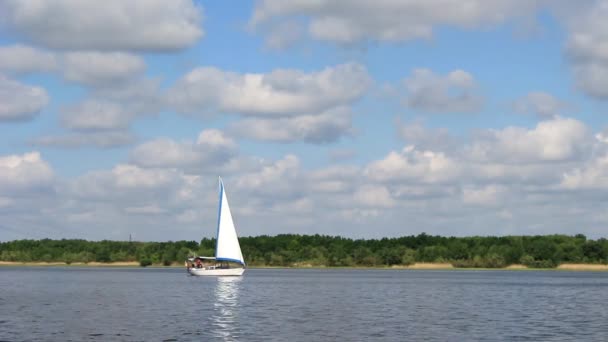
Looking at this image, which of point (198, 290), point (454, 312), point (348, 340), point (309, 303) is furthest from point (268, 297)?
point (348, 340)

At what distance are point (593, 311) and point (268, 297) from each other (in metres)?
39.4

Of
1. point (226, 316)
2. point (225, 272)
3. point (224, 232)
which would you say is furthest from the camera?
point (225, 272)

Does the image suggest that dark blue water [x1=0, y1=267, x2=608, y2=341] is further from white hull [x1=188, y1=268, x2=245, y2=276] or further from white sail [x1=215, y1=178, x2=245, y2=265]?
white hull [x1=188, y1=268, x2=245, y2=276]

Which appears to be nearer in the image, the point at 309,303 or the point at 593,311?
the point at 593,311

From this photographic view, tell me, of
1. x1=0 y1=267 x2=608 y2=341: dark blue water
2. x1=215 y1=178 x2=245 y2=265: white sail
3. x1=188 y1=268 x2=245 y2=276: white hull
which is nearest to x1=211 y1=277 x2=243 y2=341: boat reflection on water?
x1=0 y1=267 x2=608 y2=341: dark blue water

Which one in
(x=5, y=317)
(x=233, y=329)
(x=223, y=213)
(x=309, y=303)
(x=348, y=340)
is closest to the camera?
(x=348, y=340)

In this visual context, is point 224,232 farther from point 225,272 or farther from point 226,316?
point 226,316

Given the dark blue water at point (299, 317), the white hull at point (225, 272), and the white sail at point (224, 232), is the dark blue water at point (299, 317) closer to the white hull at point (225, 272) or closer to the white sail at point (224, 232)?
the white sail at point (224, 232)

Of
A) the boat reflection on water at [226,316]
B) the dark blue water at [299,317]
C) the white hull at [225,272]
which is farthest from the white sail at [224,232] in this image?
the dark blue water at [299,317]

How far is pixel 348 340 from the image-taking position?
192 feet

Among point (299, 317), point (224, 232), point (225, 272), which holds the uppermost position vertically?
point (224, 232)

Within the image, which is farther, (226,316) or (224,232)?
(224,232)

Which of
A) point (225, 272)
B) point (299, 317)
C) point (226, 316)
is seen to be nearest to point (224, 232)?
point (225, 272)

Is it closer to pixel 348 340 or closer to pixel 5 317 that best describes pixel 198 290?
pixel 5 317
